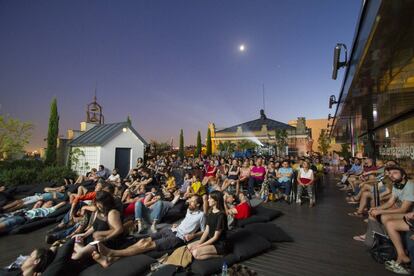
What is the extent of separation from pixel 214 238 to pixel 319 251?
1849 mm

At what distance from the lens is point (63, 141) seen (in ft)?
46.9

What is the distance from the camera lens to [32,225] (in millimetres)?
4891

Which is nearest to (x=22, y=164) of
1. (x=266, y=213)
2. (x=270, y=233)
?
(x=266, y=213)

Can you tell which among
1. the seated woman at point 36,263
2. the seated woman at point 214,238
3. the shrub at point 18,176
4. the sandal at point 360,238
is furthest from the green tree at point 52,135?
the sandal at point 360,238

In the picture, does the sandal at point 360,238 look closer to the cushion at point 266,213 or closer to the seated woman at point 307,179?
the cushion at point 266,213

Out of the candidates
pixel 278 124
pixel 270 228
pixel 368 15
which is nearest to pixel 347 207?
pixel 270 228

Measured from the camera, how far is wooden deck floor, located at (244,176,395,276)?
3.03 metres

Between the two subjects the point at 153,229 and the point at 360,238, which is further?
the point at 153,229

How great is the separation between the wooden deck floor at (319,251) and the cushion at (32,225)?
487 cm

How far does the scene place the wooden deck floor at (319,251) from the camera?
3.03 meters

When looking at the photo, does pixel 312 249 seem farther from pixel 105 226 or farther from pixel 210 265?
pixel 105 226

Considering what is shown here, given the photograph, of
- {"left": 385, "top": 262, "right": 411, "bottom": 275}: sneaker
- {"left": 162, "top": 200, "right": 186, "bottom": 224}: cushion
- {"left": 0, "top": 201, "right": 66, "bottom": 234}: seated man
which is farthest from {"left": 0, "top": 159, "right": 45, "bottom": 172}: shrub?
{"left": 385, "top": 262, "right": 411, "bottom": 275}: sneaker

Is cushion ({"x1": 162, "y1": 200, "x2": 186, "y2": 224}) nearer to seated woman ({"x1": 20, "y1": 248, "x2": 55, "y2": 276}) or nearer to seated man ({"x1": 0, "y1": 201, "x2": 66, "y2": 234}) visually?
seated woman ({"x1": 20, "y1": 248, "x2": 55, "y2": 276})

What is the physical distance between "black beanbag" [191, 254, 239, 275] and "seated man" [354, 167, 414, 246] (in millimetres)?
2387
